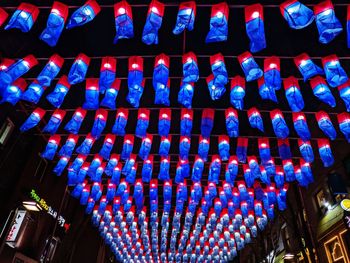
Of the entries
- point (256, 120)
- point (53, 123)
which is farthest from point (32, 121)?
point (256, 120)

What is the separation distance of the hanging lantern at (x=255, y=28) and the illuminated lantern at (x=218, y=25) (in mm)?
477

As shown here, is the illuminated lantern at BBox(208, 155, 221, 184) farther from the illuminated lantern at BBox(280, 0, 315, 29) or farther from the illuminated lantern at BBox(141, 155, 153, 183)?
the illuminated lantern at BBox(280, 0, 315, 29)

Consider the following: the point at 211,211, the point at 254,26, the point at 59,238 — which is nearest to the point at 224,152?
the point at 254,26

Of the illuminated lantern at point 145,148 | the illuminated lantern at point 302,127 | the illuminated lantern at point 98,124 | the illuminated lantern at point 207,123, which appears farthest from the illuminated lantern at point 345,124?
the illuminated lantern at point 98,124

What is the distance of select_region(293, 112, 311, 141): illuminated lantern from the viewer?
7640mm

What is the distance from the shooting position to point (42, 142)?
42.7 ft

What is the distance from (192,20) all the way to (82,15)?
7.09ft

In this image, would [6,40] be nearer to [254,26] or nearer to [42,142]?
[42,142]

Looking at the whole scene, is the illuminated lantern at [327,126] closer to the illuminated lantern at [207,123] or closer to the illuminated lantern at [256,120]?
the illuminated lantern at [256,120]

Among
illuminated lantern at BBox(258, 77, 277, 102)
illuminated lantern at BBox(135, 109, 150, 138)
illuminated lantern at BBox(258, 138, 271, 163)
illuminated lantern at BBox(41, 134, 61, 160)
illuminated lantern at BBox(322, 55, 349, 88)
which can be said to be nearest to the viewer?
illuminated lantern at BBox(322, 55, 349, 88)

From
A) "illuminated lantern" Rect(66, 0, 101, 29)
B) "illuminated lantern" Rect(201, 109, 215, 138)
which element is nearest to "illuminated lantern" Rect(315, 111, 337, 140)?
"illuminated lantern" Rect(201, 109, 215, 138)

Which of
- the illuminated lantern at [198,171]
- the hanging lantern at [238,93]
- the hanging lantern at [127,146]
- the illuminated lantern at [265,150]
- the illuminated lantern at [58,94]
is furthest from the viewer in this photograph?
the illuminated lantern at [198,171]

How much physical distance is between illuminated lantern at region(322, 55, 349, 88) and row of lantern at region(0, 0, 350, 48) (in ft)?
4.07

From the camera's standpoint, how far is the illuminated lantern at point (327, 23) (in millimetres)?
5082
